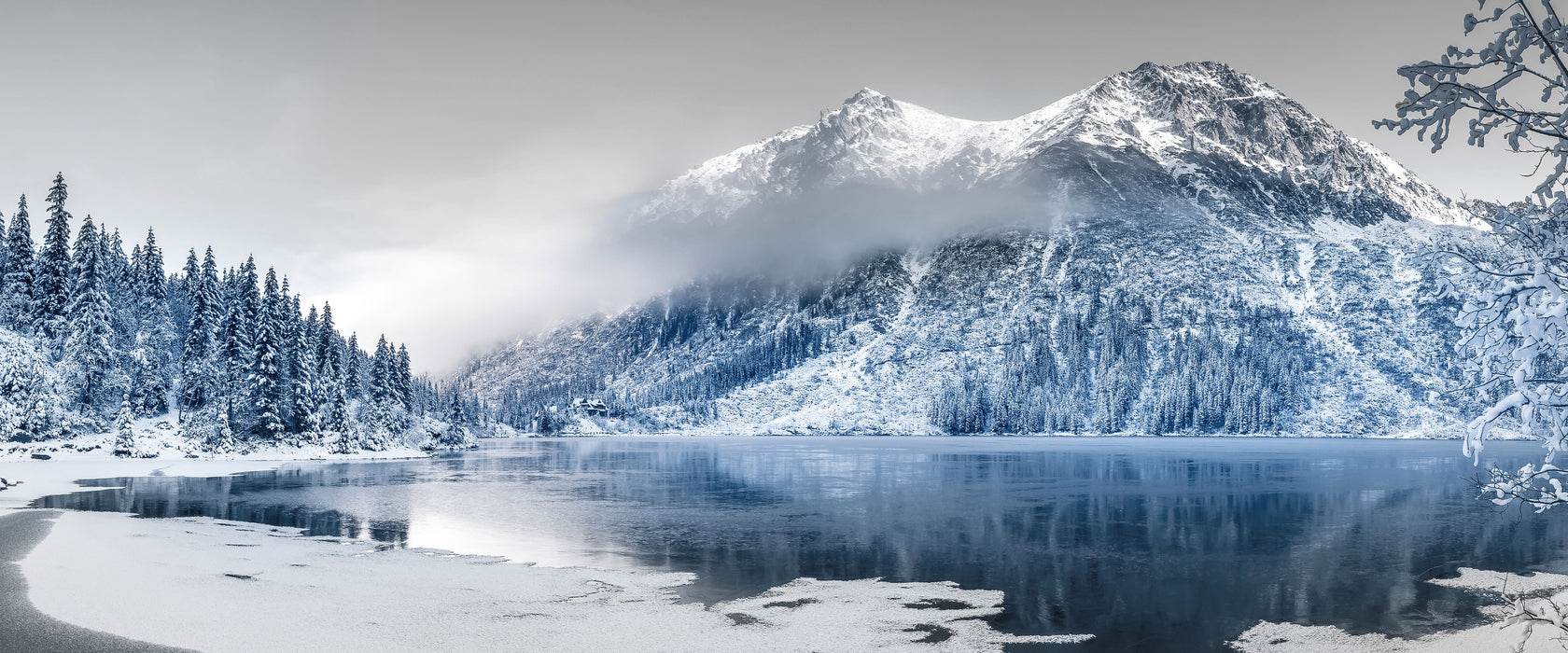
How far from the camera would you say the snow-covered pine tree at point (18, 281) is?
74.8 meters

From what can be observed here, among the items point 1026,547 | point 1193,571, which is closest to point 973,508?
point 1026,547

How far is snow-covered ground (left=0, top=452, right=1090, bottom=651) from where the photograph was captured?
17.8m

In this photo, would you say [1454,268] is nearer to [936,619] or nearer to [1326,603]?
[936,619]

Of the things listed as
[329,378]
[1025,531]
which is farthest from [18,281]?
[1025,531]

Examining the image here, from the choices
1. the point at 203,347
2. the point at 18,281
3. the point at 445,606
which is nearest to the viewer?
the point at 445,606

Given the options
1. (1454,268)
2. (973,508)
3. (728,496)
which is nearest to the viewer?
(1454,268)

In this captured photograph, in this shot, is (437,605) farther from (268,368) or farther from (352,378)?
(352,378)

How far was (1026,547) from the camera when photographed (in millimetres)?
32719

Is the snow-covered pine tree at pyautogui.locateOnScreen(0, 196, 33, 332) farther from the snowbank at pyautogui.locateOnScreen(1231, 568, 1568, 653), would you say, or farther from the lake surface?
the snowbank at pyautogui.locateOnScreen(1231, 568, 1568, 653)

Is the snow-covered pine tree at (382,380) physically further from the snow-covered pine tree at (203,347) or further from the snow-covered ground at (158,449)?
the snow-covered pine tree at (203,347)

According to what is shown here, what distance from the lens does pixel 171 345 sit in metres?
98.1

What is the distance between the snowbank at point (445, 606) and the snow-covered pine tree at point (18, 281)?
64.3 m

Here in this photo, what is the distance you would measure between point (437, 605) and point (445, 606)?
252 millimetres

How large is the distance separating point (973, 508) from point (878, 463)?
162ft
